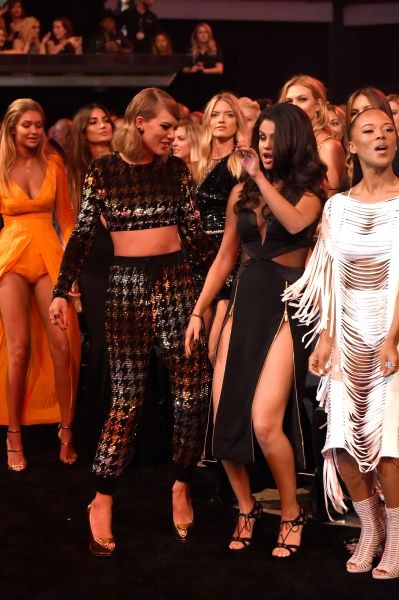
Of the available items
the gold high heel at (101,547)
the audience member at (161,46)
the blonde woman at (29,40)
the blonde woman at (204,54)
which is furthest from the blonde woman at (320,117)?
the blonde woman at (204,54)

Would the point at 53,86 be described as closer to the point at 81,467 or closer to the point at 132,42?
the point at 132,42

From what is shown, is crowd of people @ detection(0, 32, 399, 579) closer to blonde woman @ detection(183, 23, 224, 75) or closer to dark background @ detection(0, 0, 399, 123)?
blonde woman @ detection(183, 23, 224, 75)

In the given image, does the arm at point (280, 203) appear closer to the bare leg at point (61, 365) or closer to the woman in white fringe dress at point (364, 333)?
the woman in white fringe dress at point (364, 333)

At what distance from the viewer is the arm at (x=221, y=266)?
3.84 meters

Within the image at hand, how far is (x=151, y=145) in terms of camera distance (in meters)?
3.87

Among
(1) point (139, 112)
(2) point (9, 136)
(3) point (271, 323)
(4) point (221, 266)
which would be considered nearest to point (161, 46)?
(2) point (9, 136)

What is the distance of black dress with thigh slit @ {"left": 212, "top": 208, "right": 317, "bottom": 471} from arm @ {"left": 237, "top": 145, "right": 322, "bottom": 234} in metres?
0.07

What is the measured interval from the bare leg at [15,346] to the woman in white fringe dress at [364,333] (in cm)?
180

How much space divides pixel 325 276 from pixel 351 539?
101 centimetres

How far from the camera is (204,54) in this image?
12.0m

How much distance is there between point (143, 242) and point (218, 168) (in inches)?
47.2

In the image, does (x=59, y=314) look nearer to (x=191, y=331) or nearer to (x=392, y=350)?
(x=191, y=331)

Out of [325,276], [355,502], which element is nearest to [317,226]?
[325,276]

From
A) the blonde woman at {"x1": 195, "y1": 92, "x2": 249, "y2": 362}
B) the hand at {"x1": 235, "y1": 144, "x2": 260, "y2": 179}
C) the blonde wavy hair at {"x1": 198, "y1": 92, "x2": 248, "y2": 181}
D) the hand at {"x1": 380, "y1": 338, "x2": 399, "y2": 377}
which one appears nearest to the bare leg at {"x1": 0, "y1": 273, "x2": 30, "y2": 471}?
the blonde woman at {"x1": 195, "y1": 92, "x2": 249, "y2": 362}
